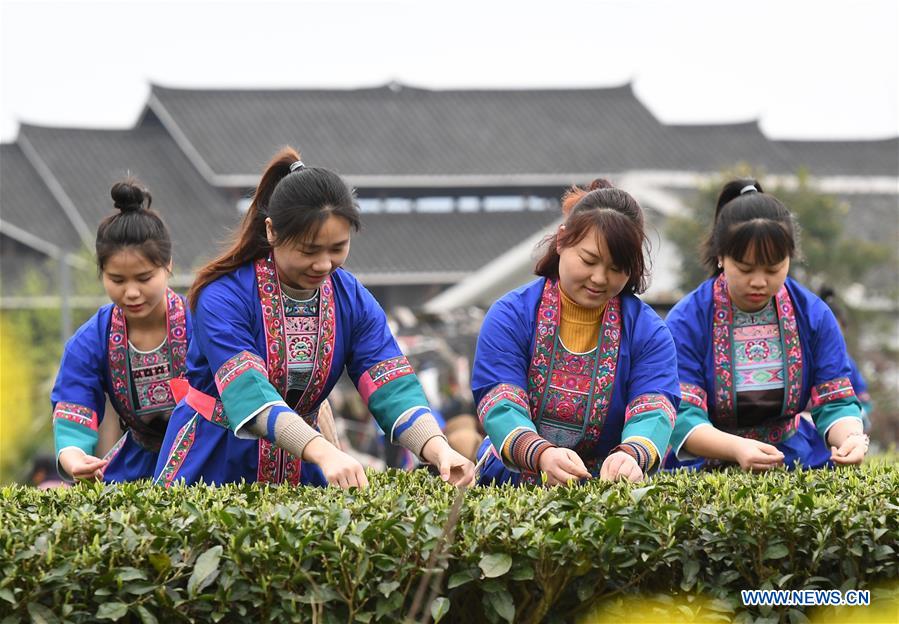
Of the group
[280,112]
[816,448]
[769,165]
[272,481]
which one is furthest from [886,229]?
[272,481]

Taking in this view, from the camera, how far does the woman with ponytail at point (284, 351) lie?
4.02 meters

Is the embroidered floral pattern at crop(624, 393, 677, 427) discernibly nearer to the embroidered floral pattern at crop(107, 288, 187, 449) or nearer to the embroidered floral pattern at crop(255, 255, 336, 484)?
the embroidered floral pattern at crop(255, 255, 336, 484)

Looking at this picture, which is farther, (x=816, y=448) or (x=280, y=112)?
(x=280, y=112)

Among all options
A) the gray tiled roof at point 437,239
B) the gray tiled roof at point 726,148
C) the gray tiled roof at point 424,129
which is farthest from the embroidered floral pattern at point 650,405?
the gray tiled roof at point 726,148

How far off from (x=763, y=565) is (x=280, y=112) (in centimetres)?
2738

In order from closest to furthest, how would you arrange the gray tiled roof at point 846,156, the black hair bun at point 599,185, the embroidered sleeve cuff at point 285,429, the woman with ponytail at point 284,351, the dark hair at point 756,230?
the embroidered sleeve cuff at point 285,429 → the woman with ponytail at point 284,351 → the black hair bun at point 599,185 → the dark hair at point 756,230 → the gray tiled roof at point 846,156

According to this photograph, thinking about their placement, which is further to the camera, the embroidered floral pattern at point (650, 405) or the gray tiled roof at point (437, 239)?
the gray tiled roof at point (437, 239)

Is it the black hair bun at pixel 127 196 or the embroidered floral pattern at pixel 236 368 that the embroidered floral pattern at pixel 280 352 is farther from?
the black hair bun at pixel 127 196

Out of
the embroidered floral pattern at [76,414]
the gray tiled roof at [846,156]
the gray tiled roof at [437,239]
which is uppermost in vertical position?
the gray tiled roof at [846,156]

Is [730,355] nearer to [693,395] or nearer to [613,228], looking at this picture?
[693,395]

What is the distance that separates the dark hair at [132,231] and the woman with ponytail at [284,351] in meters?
0.58

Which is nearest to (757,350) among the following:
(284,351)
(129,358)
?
(284,351)

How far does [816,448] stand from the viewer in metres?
5.16

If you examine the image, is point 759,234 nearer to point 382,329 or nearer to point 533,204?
point 382,329
